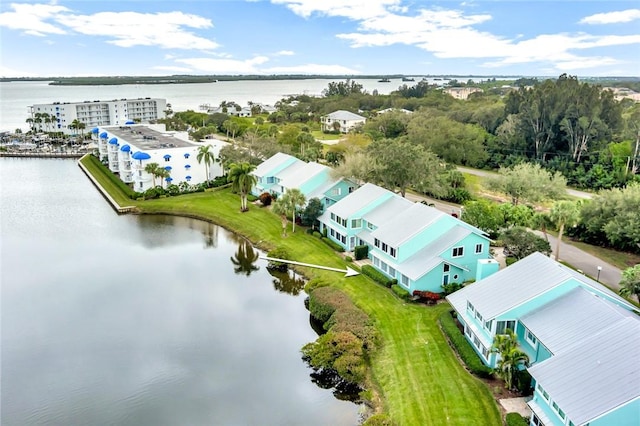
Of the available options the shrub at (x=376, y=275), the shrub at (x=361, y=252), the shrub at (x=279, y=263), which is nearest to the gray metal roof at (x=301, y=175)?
the shrub at (x=279, y=263)

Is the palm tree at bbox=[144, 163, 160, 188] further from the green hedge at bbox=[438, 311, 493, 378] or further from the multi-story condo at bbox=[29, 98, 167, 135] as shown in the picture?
the multi-story condo at bbox=[29, 98, 167, 135]

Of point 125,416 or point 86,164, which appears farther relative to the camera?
point 86,164

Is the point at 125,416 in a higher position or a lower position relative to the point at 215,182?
lower

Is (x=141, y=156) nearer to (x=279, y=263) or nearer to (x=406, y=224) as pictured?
(x=279, y=263)

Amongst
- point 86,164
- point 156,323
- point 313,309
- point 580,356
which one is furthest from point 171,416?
point 86,164

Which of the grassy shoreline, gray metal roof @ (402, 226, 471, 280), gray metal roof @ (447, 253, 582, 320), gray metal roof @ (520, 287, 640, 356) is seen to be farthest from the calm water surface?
gray metal roof @ (520, 287, 640, 356)

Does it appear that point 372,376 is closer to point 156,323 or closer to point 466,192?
point 156,323

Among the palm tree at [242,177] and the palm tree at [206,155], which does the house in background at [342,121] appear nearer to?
the palm tree at [206,155]
